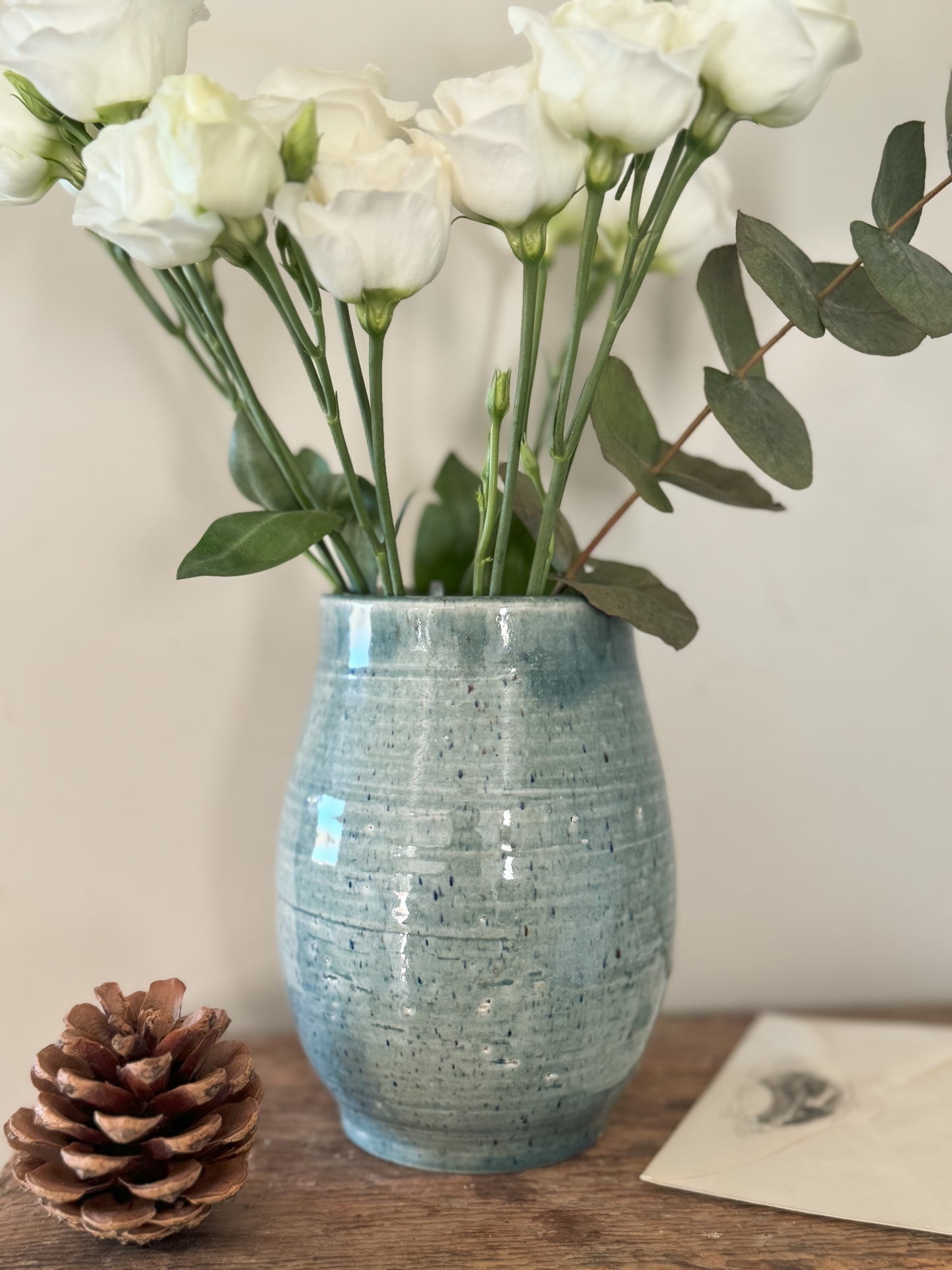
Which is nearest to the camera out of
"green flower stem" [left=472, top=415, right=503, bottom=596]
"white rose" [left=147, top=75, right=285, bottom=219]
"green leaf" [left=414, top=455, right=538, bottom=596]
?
"white rose" [left=147, top=75, right=285, bottom=219]

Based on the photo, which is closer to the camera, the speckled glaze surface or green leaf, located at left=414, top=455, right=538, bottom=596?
the speckled glaze surface

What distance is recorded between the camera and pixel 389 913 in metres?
0.52

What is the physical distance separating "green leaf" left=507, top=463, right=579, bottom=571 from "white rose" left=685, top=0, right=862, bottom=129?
21cm

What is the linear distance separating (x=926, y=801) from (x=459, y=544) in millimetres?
424

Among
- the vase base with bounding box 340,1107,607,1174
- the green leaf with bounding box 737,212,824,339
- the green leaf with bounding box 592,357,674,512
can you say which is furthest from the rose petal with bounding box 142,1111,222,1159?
the green leaf with bounding box 737,212,824,339

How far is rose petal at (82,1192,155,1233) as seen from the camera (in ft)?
1.52

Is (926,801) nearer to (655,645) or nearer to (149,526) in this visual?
(655,645)

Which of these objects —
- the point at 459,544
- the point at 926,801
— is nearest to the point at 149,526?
the point at 459,544

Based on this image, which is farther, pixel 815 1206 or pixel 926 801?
pixel 926 801

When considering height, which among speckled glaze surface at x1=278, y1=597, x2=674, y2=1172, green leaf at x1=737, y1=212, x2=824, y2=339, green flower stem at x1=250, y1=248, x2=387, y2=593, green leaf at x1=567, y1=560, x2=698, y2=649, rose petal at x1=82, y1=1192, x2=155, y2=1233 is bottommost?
rose petal at x1=82, y1=1192, x2=155, y2=1233

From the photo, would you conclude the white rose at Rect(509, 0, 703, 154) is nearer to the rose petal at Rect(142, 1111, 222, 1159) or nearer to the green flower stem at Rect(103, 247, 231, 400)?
the green flower stem at Rect(103, 247, 231, 400)

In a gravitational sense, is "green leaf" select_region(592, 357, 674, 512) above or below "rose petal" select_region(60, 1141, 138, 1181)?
above

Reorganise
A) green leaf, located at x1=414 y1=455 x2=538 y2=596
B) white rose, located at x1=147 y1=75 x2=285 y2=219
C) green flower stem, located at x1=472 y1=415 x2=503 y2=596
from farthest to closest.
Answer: green leaf, located at x1=414 y1=455 x2=538 y2=596 → green flower stem, located at x1=472 y1=415 x2=503 y2=596 → white rose, located at x1=147 y1=75 x2=285 y2=219

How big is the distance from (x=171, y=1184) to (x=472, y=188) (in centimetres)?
45
